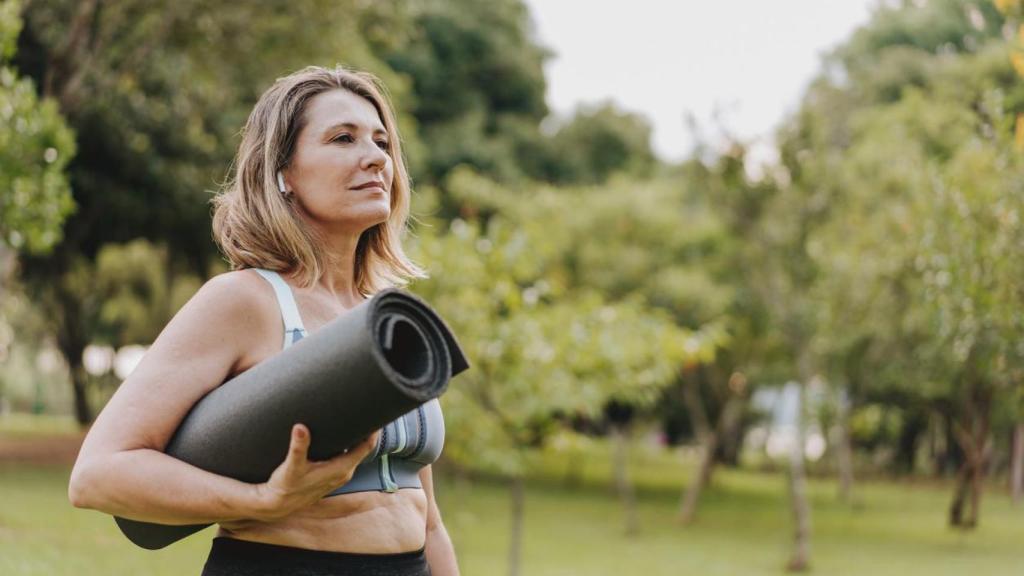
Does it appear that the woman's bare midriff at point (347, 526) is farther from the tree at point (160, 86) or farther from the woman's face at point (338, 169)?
the tree at point (160, 86)

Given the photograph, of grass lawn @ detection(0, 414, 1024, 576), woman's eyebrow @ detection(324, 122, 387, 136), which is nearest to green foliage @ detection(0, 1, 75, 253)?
grass lawn @ detection(0, 414, 1024, 576)

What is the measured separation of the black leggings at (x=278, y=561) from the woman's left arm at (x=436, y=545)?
420 mm

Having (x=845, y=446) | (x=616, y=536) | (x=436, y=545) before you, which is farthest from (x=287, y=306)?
(x=845, y=446)

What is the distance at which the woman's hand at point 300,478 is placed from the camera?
1.63 m

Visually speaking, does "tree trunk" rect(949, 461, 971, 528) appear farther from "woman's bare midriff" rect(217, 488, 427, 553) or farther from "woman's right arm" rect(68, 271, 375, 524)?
"woman's right arm" rect(68, 271, 375, 524)

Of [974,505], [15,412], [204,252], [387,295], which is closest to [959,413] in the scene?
[974,505]

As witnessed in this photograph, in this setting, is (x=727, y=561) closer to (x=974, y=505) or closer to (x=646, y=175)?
(x=974, y=505)

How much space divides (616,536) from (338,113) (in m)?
19.7

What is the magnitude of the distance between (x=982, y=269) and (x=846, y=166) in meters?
9.04

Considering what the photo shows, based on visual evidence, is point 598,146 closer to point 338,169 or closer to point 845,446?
point 845,446

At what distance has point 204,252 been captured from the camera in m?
23.5

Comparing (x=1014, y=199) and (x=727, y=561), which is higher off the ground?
(x=1014, y=199)

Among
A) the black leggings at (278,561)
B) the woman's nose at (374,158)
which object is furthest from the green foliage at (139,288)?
the black leggings at (278,561)

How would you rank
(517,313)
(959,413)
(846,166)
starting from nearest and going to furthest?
(517,313) → (846,166) → (959,413)
